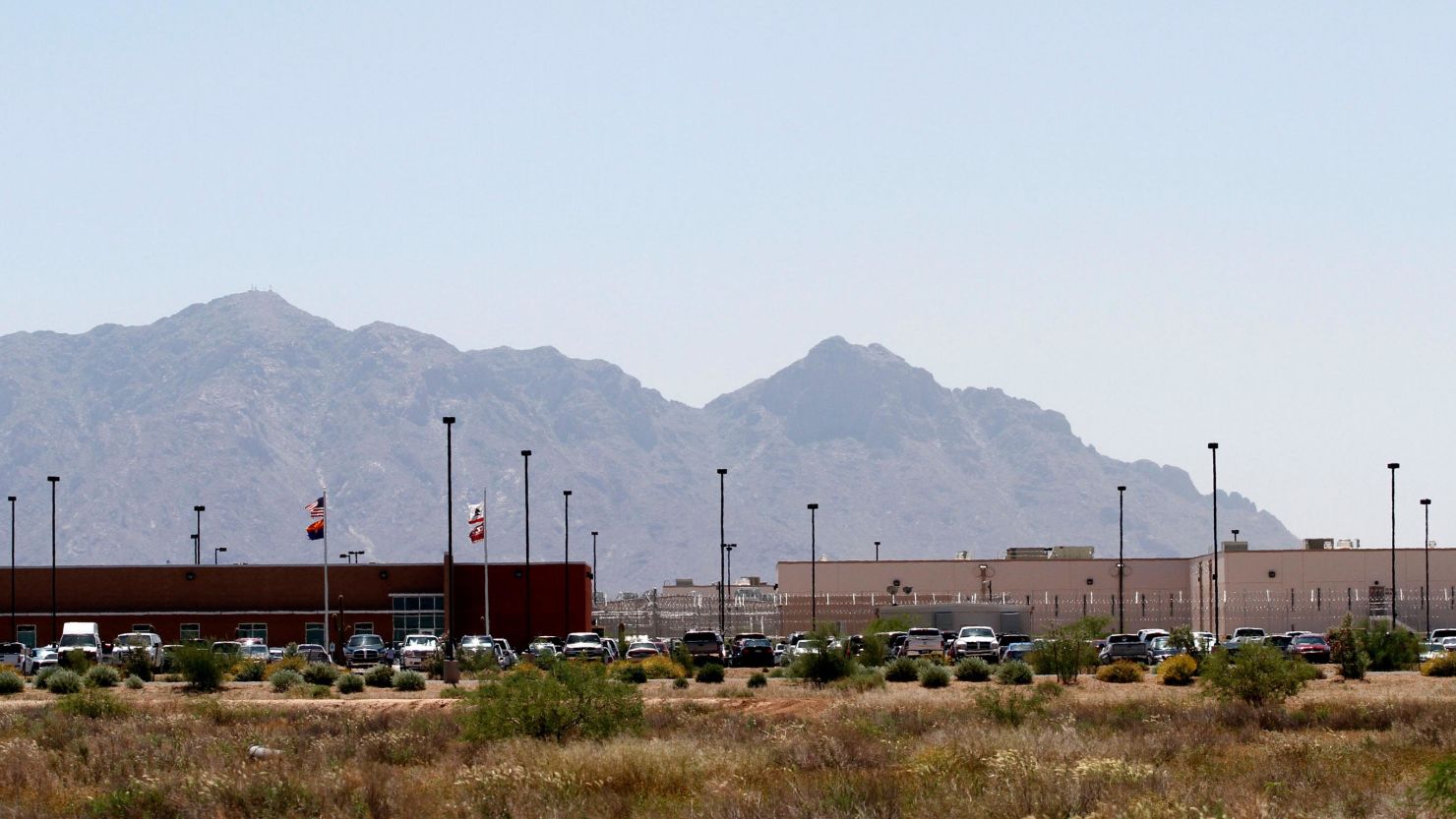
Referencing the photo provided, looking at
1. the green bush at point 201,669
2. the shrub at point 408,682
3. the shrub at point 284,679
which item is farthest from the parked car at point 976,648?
the green bush at point 201,669

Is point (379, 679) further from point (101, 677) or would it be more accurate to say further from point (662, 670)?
point (662, 670)

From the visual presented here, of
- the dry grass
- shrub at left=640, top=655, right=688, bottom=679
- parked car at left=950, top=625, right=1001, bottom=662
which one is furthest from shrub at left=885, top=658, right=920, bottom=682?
the dry grass

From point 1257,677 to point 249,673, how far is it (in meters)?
32.7

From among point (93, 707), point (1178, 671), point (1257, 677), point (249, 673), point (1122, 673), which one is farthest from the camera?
point (249, 673)

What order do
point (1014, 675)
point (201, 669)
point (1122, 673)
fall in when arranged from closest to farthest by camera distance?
point (201, 669) < point (1014, 675) < point (1122, 673)

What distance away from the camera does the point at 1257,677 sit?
40.8 metres

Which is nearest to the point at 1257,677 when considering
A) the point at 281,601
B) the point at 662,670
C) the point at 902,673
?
the point at 902,673

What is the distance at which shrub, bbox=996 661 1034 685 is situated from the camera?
2111 inches

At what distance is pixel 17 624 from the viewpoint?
8725cm

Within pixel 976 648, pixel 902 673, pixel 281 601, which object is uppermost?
pixel 281 601

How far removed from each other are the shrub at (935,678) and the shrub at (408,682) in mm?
13823

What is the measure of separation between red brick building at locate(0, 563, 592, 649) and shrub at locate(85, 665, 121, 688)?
29021mm

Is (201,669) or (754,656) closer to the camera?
(201,669)

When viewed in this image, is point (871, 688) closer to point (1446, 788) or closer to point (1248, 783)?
point (1248, 783)
